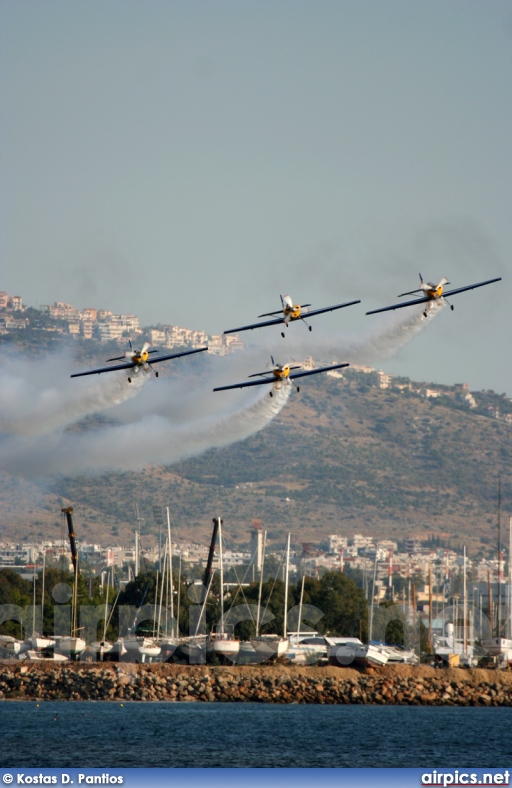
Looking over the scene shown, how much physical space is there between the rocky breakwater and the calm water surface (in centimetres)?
109

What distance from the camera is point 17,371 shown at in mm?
106938

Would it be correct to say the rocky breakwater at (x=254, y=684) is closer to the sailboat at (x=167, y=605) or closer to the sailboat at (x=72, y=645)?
the sailboat at (x=72, y=645)

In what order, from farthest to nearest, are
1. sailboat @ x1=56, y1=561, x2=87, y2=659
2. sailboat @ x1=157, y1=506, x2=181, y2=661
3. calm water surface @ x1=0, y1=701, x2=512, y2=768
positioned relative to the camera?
sailboat @ x1=56, y1=561, x2=87, y2=659, sailboat @ x1=157, y1=506, x2=181, y2=661, calm water surface @ x1=0, y1=701, x2=512, y2=768

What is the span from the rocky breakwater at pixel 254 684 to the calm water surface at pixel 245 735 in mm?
1086

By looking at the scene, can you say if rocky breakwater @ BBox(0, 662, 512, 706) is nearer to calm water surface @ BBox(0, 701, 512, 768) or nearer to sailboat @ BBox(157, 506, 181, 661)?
calm water surface @ BBox(0, 701, 512, 768)

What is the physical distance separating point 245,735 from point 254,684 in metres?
Result: 18.4

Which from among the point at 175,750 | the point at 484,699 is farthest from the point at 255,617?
the point at 175,750

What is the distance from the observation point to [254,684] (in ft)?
283

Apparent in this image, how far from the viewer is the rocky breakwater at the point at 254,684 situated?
84.1 metres

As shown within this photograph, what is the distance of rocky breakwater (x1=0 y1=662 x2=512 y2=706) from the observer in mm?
84062

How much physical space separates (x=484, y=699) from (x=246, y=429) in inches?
999

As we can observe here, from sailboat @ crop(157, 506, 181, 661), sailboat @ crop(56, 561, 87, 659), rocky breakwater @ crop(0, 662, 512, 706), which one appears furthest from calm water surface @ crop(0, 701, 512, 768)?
sailboat @ crop(56, 561, 87, 659)

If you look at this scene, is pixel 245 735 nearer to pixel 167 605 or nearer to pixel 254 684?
pixel 254 684

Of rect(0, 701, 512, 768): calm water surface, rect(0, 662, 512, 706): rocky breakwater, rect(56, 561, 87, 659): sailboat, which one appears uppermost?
rect(56, 561, 87, 659): sailboat
